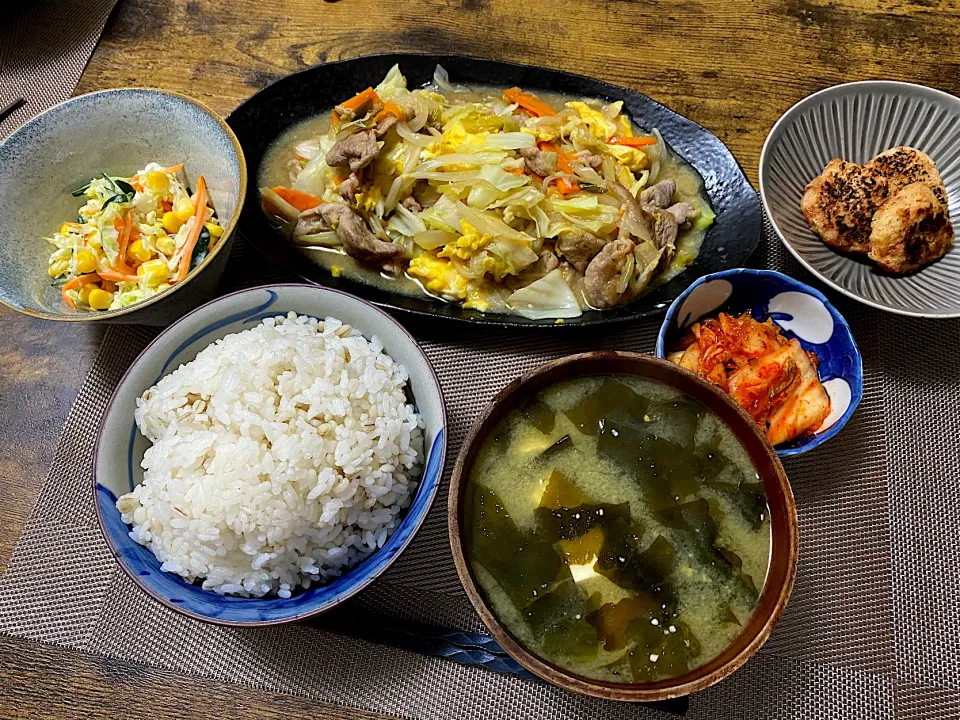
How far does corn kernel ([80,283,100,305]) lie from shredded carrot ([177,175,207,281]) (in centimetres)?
32

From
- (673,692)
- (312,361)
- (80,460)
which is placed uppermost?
(312,361)

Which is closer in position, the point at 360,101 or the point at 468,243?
the point at 468,243

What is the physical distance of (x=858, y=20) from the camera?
3.14 meters

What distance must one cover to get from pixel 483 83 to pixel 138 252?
160cm

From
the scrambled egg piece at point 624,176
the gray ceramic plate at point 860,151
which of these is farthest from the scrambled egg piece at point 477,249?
the gray ceramic plate at point 860,151

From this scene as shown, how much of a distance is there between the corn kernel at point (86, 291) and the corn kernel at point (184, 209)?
382 mm

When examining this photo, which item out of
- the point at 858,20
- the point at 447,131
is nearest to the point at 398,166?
the point at 447,131

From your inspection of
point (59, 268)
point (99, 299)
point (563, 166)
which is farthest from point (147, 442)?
point (563, 166)

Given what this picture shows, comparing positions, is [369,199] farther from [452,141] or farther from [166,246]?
[166,246]

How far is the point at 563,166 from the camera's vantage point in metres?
2.67

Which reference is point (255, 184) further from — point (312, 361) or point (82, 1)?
point (82, 1)

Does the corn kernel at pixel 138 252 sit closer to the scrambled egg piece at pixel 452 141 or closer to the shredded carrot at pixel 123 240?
the shredded carrot at pixel 123 240

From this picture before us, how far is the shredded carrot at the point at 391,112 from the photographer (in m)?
2.66

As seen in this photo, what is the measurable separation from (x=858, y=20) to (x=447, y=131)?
2.08 m
